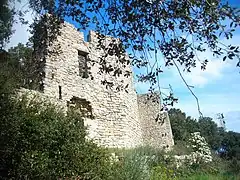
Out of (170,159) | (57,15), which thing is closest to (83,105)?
(170,159)

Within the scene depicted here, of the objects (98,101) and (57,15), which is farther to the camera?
(98,101)

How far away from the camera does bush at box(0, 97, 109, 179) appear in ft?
18.3

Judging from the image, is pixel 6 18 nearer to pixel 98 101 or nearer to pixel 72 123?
pixel 72 123

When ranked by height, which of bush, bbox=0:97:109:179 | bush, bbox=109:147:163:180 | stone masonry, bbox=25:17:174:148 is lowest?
bush, bbox=109:147:163:180

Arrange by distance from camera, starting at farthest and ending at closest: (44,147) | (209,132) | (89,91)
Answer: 1. (209,132)
2. (89,91)
3. (44,147)

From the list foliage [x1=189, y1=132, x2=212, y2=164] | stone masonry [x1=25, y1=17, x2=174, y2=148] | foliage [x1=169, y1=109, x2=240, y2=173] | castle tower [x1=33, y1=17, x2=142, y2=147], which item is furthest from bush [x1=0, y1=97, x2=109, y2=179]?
foliage [x1=169, y1=109, x2=240, y2=173]

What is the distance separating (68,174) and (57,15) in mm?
3735

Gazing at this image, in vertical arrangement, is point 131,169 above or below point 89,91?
below

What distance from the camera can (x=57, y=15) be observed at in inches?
137

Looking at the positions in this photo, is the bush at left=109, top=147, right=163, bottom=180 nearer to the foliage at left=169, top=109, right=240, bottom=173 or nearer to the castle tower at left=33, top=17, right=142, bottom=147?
the castle tower at left=33, top=17, right=142, bottom=147

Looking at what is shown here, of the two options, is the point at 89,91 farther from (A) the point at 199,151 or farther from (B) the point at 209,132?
(B) the point at 209,132

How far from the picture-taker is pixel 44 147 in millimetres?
5961

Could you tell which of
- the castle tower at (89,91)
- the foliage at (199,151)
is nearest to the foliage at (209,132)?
the foliage at (199,151)

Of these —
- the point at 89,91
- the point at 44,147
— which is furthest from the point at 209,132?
the point at 44,147
